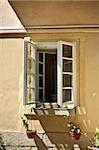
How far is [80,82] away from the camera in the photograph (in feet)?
22.2

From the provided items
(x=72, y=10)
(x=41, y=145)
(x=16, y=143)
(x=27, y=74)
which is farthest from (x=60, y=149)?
(x=72, y=10)

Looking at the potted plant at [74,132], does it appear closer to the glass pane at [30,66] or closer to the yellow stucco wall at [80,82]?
the yellow stucco wall at [80,82]

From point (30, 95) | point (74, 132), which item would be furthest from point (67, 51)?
point (74, 132)

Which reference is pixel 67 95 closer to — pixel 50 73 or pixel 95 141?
pixel 50 73

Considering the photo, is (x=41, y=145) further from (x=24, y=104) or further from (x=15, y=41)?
(x=15, y=41)

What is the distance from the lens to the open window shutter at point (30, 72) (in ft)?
21.7

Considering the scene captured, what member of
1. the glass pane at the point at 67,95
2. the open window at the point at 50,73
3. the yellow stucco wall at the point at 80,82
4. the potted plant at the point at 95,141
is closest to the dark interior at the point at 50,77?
the open window at the point at 50,73

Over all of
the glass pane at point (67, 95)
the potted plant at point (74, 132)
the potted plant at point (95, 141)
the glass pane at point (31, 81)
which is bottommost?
the potted plant at point (95, 141)

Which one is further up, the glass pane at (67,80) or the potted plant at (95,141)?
the glass pane at (67,80)

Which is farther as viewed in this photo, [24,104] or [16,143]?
[16,143]

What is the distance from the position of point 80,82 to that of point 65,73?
→ 38 cm

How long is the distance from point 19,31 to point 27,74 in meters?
1.00

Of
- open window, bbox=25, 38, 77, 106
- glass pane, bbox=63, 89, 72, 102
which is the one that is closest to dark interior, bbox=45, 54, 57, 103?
open window, bbox=25, 38, 77, 106

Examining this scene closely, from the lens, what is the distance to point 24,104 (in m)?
6.54
